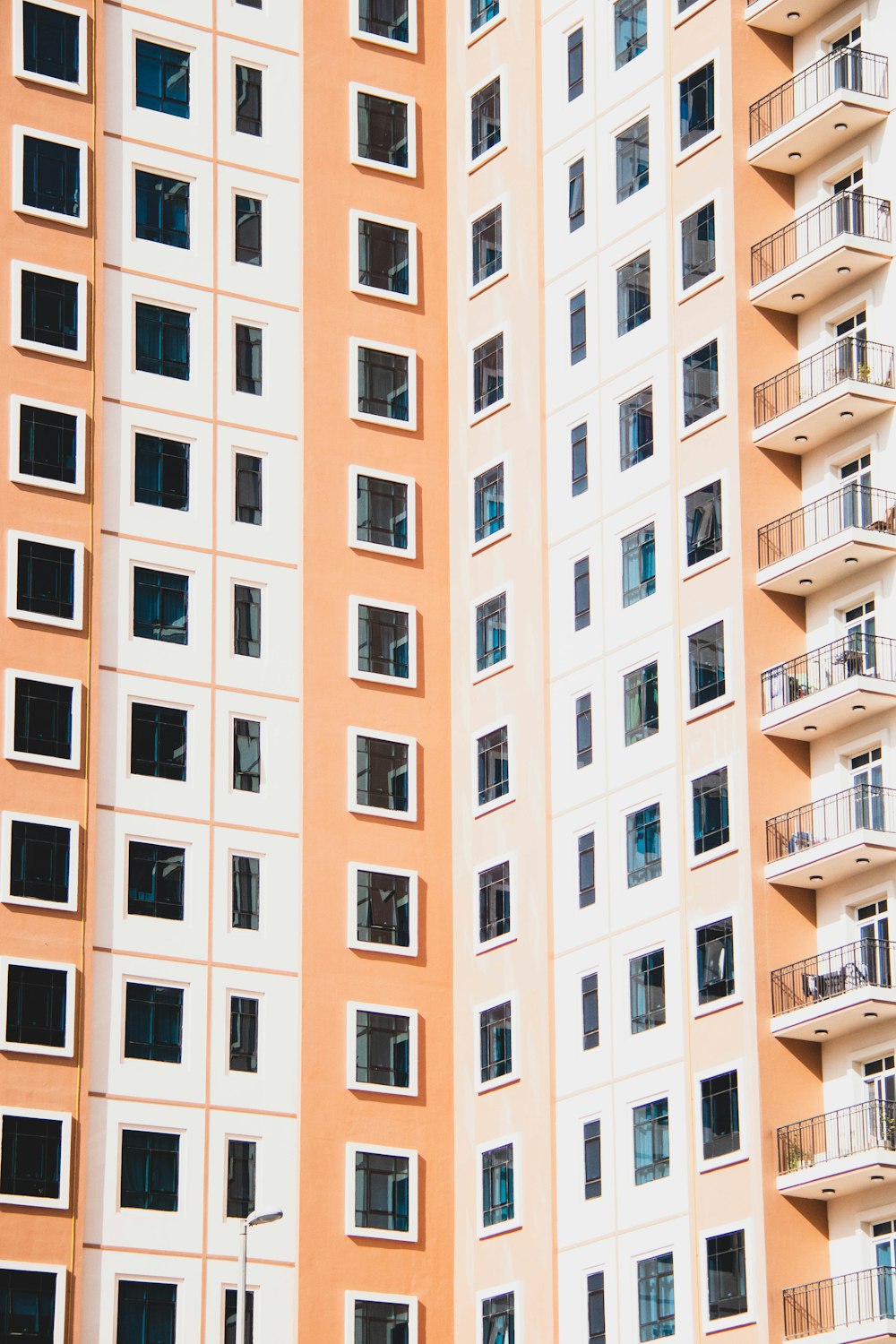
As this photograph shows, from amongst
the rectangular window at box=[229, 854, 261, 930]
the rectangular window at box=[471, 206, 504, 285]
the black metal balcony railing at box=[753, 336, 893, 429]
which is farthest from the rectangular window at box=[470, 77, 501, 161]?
the rectangular window at box=[229, 854, 261, 930]

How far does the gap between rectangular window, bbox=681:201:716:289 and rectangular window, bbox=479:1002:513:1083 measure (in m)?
17.4

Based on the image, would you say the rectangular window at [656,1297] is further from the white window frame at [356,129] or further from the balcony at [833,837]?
the white window frame at [356,129]

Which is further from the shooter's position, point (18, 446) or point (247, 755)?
point (247, 755)

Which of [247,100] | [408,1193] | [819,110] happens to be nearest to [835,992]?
[408,1193]

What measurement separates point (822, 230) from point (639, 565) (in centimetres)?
854

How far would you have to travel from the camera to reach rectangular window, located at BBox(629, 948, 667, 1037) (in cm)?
5353

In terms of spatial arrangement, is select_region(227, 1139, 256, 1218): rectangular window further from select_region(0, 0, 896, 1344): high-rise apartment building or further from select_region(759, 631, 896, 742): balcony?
select_region(759, 631, 896, 742): balcony

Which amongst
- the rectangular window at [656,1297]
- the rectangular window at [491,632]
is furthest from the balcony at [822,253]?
the rectangular window at [656,1297]

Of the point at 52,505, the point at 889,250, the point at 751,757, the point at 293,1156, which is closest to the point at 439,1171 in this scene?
the point at 293,1156

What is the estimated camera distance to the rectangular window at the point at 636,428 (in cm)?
5750

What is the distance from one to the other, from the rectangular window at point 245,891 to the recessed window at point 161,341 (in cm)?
1215

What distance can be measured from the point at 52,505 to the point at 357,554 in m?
8.08

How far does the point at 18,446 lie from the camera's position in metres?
58.1

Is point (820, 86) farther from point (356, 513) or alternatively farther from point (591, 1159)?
point (591, 1159)
